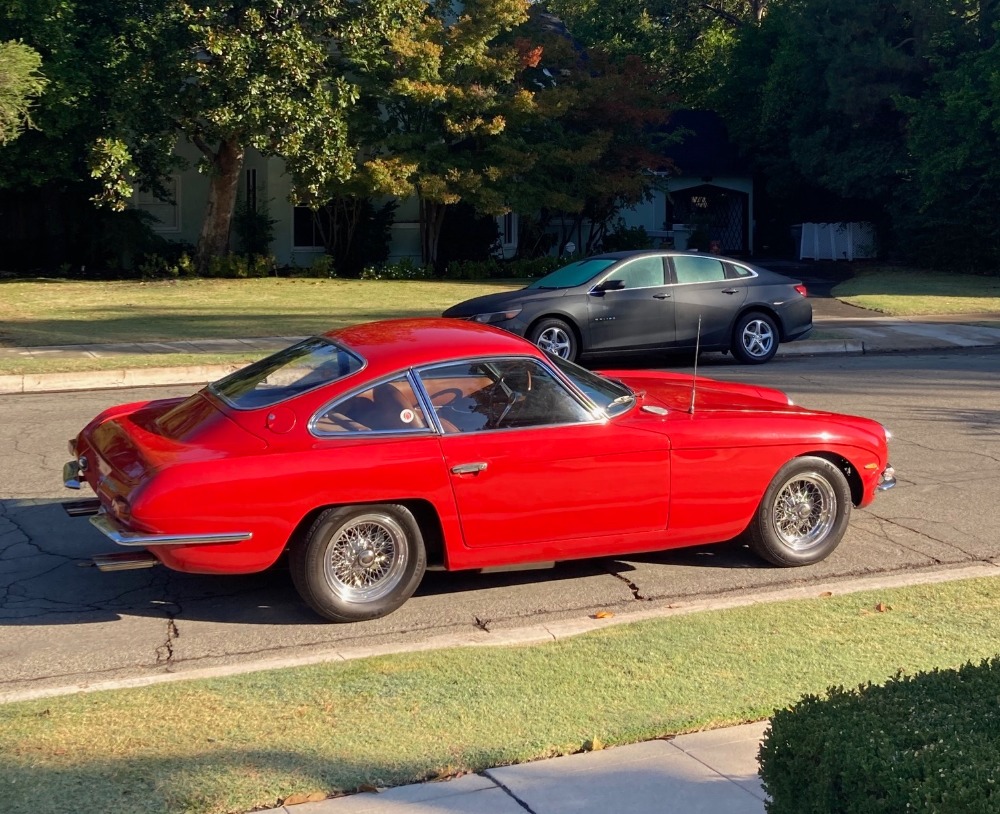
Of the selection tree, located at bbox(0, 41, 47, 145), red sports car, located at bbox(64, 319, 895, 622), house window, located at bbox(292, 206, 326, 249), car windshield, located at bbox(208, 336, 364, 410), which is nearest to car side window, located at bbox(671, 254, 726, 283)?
red sports car, located at bbox(64, 319, 895, 622)

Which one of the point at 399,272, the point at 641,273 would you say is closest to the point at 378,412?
the point at 641,273

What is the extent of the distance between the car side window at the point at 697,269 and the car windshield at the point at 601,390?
8.61m

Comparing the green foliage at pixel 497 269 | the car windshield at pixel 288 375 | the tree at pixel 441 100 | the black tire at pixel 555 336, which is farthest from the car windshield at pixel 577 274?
the green foliage at pixel 497 269

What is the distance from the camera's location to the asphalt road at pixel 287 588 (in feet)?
19.7

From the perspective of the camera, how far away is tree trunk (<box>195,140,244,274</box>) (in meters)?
27.8

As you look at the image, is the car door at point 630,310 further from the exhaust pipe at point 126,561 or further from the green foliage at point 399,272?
the green foliage at point 399,272

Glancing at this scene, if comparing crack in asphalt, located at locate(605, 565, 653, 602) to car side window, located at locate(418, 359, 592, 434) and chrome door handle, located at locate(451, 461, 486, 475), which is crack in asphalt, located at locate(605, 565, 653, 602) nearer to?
car side window, located at locate(418, 359, 592, 434)

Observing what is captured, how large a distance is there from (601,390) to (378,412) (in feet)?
4.51

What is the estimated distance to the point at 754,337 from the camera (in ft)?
53.1

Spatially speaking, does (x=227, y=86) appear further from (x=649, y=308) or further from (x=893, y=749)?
(x=893, y=749)

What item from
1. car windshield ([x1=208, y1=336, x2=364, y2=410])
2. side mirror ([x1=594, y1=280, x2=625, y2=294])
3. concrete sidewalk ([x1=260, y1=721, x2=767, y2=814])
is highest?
side mirror ([x1=594, y1=280, x2=625, y2=294])

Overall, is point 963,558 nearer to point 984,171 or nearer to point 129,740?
point 129,740

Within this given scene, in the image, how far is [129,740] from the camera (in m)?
4.70

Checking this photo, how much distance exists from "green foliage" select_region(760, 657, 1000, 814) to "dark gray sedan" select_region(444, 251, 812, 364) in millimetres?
11467
